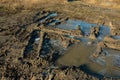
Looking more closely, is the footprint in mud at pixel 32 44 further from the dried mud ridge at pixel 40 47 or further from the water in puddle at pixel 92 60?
the water in puddle at pixel 92 60

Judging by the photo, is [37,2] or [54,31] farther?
[37,2]

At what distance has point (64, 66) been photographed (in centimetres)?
1176

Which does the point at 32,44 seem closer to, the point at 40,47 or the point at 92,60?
the point at 40,47

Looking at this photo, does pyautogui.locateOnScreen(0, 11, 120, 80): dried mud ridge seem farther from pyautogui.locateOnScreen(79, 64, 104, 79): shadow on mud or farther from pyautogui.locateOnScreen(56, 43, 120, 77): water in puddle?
pyautogui.locateOnScreen(56, 43, 120, 77): water in puddle

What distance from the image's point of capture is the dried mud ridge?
10781mm

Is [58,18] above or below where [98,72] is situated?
above

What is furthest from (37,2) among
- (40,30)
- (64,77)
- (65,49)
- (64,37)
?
(64,77)

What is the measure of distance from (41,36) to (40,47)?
1486 mm

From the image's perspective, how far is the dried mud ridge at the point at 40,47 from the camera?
10.8m

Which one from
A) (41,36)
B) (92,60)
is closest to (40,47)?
(41,36)


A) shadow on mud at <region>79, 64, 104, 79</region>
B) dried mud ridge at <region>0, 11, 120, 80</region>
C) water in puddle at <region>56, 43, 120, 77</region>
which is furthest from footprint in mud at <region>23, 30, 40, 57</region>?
shadow on mud at <region>79, 64, 104, 79</region>

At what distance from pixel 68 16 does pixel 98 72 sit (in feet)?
22.5

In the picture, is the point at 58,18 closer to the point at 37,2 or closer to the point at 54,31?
the point at 54,31

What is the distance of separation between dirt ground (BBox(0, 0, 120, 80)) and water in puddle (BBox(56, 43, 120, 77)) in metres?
0.46
